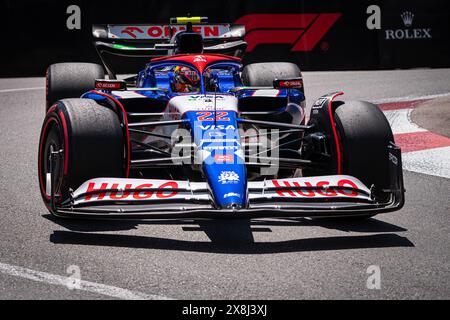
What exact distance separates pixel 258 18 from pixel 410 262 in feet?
39.0

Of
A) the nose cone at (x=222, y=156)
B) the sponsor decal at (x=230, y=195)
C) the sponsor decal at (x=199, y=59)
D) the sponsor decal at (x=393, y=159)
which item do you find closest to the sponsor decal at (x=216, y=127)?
the nose cone at (x=222, y=156)

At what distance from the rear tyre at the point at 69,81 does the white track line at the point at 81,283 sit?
4.31 m

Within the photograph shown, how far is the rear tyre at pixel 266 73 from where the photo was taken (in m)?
9.56

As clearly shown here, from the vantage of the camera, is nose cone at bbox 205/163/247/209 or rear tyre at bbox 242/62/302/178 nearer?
nose cone at bbox 205/163/247/209

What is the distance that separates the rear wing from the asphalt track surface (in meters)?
2.99

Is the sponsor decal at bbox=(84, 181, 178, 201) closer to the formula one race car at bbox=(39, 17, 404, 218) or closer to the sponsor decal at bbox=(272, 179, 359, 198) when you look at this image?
the formula one race car at bbox=(39, 17, 404, 218)

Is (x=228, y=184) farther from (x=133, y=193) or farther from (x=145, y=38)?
(x=145, y=38)

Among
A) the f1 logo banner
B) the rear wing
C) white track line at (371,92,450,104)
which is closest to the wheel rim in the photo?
the rear wing

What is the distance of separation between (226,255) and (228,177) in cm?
62

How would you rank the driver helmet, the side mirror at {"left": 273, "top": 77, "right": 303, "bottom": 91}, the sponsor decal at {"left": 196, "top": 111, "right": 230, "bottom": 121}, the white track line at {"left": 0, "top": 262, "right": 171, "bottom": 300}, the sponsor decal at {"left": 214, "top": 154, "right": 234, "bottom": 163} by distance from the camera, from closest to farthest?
the white track line at {"left": 0, "top": 262, "right": 171, "bottom": 300} → the sponsor decal at {"left": 214, "top": 154, "right": 234, "bottom": 163} → the sponsor decal at {"left": 196, "top": 111, "right": 230, "bottom": 121} → the side mirror at {"left": 273, "top": 77, "right": 303, "bottom": 91} → the driver helmet

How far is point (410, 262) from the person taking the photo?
17.6 ft

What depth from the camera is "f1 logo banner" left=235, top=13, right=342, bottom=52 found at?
16750 mm

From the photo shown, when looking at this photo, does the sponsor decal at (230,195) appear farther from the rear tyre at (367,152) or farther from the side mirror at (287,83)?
the side mirror at (287,83)

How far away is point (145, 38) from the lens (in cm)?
1091
